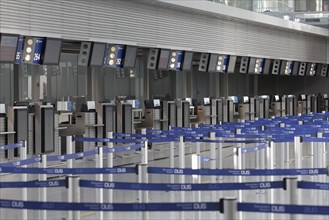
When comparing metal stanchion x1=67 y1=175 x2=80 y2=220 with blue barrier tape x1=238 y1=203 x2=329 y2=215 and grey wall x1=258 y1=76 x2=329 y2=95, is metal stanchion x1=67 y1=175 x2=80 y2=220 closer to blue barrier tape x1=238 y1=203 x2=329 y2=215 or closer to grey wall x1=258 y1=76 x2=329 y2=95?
blue barrier tape x1=238 y1=203 x2=329 y2=215

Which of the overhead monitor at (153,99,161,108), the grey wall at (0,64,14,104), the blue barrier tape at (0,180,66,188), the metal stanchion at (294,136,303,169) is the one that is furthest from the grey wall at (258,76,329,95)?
the blue barrier tape at (0,180,66,188)

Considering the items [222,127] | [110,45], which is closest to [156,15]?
[110,45]

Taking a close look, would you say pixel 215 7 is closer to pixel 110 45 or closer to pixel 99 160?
pixel 110 45

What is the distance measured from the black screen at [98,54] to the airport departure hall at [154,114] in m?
0.04

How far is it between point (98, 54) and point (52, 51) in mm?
2074

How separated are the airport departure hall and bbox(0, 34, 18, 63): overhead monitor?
4cm

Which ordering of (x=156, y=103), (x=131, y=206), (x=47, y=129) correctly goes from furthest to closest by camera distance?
(x=156, y=103)
(x=47, y=129)
(x=131, y=206)

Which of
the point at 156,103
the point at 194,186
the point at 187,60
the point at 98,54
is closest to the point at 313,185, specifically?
the point at 194,186

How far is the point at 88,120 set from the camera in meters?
19.9

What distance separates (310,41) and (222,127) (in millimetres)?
18938

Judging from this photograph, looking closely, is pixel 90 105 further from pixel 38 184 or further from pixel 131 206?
pixel 131 206

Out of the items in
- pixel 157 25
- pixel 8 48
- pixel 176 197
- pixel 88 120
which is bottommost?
pixel 176 197

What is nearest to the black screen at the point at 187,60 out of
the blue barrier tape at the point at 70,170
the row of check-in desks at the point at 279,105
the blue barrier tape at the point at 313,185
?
the row of check-in desks at the point at 279,105

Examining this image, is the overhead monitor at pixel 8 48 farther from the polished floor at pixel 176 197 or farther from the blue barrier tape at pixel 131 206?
the blue barrier tape at pixel 131 206
